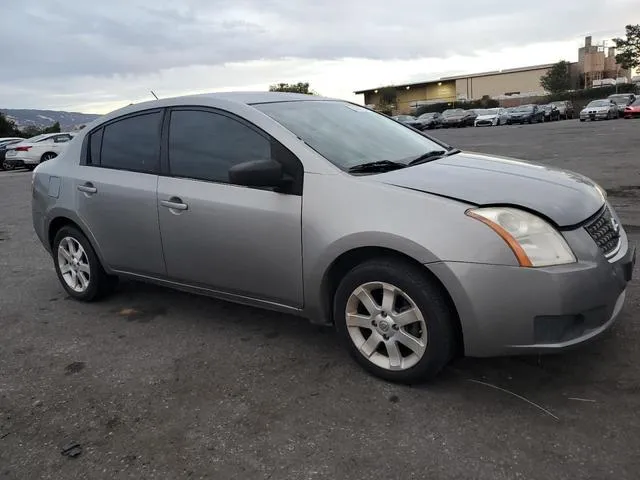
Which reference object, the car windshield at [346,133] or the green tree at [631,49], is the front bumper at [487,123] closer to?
the green tree at [631,49]

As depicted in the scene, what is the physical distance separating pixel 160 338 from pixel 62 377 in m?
0.70

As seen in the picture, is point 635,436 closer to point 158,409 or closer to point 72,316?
point 158,409

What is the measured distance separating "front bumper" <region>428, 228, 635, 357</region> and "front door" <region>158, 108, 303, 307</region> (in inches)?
38.1

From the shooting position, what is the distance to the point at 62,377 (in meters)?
3.53

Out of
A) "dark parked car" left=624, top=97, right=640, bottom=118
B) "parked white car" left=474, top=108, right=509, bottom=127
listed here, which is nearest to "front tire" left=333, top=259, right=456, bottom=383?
"dark parked car" left=624, top=97, right=640, bottom=118

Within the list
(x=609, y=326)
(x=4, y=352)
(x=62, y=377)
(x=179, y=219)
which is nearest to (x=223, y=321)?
(x=179, y=219)

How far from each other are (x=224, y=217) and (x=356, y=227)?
0.94 meters

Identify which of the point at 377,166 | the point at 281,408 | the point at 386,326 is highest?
the point at 377,166

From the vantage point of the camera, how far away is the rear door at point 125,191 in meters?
4.11

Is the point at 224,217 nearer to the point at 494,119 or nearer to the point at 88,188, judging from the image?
the point at 88,188

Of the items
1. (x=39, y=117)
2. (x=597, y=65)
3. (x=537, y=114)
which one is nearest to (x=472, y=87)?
(x=597, y=65)

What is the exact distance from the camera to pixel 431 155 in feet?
12.9

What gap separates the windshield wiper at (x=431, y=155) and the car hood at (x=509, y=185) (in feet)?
0.32

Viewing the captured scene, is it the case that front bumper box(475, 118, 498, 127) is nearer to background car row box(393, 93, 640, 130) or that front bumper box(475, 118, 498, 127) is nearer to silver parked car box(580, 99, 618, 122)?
background car row box(393, 93, 640, 130)
